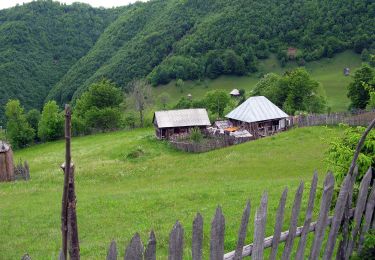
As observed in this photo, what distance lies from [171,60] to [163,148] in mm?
77012

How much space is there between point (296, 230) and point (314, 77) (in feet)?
299

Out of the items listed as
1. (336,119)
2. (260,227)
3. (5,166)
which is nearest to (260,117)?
(336,119)

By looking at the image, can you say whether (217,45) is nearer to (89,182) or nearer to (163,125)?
(163,125)

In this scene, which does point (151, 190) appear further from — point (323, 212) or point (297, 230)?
point (323, 212)

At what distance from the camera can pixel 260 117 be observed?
134 feet

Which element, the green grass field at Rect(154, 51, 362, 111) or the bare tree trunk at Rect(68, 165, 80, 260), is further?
the green grass field at Rect(154, 51, 362, 111)

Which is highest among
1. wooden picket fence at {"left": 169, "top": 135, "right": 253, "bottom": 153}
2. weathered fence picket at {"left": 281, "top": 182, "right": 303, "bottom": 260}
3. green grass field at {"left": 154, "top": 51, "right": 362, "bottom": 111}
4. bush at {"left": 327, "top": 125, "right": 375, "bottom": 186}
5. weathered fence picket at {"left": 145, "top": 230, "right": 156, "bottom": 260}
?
green grass field at {"left": 154, "top": 51, "right": 362, "bottom": 111}

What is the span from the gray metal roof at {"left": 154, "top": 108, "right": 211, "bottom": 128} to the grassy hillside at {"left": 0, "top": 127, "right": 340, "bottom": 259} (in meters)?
3.22

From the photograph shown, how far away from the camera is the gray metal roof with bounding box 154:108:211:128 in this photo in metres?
43.5

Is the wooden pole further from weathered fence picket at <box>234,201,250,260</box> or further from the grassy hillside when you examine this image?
the grassy hillside

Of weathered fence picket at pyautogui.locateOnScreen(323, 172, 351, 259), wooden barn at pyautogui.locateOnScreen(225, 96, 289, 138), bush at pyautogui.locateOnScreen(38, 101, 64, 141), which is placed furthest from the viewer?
bush at pyautogui.locateOnScreen(38, 101, 64, 141)

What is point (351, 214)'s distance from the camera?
6.38 m

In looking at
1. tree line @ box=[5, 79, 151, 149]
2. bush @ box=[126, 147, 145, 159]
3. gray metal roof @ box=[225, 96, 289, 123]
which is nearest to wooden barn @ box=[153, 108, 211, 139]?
gray metal roof @ box=[225, 96, 289, 123]

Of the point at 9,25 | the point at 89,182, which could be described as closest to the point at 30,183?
the point at 89,182
